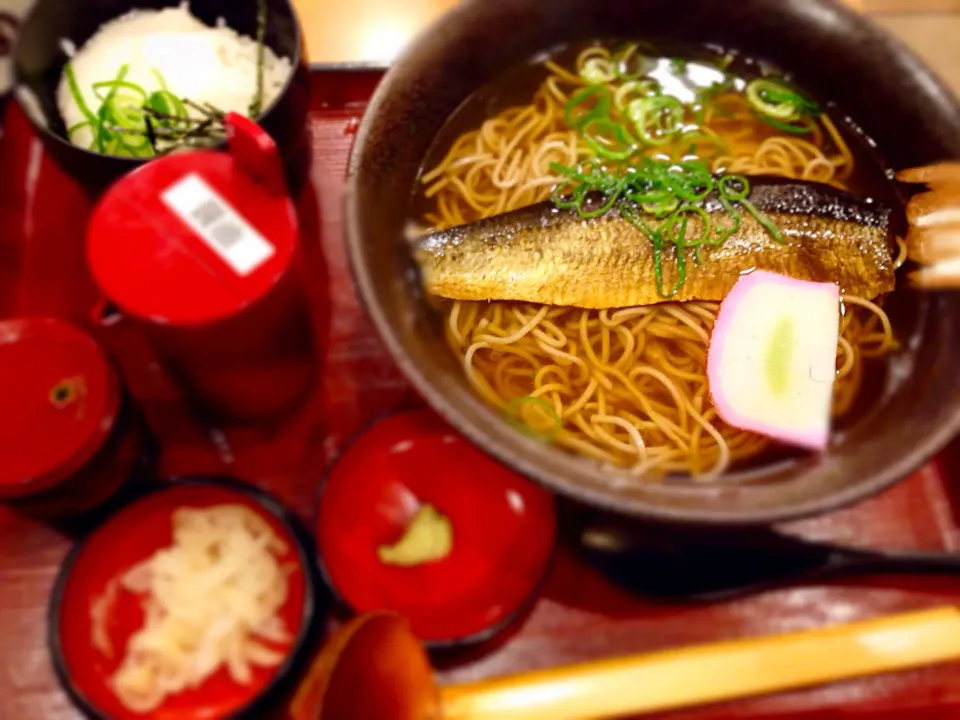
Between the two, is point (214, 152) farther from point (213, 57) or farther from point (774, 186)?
point (774, 186)

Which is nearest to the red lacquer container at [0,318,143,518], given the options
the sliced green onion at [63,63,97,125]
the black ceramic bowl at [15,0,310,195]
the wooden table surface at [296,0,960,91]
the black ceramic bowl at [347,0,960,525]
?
the black ceramic bowl at [15,0,310,195]

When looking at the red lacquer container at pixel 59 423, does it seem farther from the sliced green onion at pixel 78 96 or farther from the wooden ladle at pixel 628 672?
the wooden ladle at pixel 628 672

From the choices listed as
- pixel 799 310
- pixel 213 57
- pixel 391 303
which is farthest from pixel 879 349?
pixel 213 57

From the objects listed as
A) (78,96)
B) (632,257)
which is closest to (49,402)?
(78,96)

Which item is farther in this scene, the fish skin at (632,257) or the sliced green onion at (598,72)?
the sliced green onion at (598,72)

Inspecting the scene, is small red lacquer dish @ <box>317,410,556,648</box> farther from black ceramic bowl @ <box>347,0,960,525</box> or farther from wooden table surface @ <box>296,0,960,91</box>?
wooden table surface @ <box>296,0,960,91</box>

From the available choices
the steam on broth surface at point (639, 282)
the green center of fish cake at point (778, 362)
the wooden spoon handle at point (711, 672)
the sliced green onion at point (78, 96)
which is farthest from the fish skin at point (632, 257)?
the sliced green onion at point (78, 96)

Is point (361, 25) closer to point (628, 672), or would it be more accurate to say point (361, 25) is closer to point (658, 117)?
point (658, 117)
